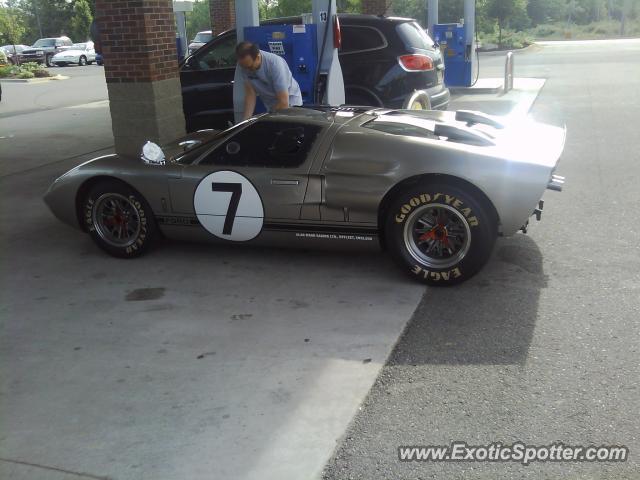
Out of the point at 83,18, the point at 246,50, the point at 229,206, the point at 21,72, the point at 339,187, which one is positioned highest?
the point at 83,18

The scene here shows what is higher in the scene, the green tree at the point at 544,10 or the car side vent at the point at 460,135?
the green tree at the point at 544,10

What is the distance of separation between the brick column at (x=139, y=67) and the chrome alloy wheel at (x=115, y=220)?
2278mm

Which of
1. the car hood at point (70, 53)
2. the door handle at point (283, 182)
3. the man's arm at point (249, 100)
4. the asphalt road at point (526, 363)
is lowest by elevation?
the asphalt road at point (526, 363)

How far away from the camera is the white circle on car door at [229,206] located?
215 inches

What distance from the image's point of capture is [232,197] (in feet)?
18.0

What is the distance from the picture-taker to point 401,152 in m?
5.07

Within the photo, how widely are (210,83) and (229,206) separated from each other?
573cm

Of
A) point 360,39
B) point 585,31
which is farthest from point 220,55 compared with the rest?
point 585,31

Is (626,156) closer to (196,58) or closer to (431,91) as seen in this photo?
(431,91)

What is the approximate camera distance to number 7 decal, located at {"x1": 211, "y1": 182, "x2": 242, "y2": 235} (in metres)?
5.47

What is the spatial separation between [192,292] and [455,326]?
202cm

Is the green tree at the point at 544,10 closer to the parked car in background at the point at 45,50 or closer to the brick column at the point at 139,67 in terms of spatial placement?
the parked car in background at the point at 45,50

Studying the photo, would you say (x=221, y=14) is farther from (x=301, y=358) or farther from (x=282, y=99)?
(x=301, y=358)

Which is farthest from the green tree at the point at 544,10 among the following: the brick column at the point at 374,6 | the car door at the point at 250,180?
the car door at the point at 250,180
